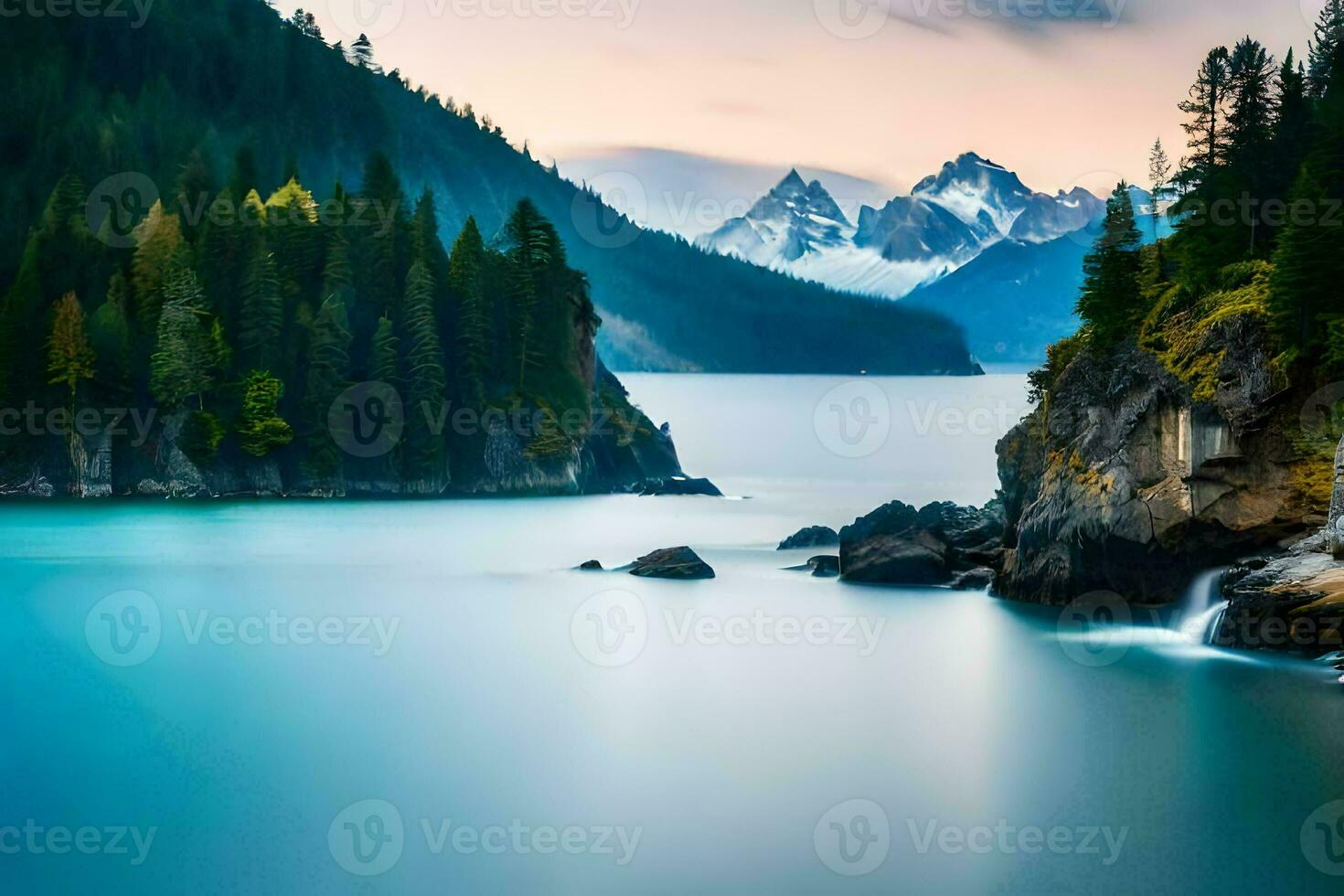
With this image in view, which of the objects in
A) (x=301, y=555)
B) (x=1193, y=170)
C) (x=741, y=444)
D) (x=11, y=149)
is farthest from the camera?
(x=741, y=444)

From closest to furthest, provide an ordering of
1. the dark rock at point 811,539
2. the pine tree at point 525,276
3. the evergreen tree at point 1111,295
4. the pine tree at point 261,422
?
the evergreen tree at point 1111,295 < the dark rock at point 811,539 < the pine tree at point 261,422 < the pine tree at point 525,276

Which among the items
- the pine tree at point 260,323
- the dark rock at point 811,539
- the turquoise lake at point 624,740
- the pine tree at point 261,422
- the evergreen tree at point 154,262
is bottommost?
the turquoise lake at point 624,740

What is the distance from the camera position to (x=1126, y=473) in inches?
1706

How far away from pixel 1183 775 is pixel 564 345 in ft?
237

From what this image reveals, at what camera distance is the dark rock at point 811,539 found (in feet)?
214

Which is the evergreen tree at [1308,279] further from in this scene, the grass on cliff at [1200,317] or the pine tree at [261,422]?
the pine tree at [261,422]

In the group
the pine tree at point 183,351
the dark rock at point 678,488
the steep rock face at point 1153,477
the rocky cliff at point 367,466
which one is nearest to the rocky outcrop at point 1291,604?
the steep rock face at point 1153,477

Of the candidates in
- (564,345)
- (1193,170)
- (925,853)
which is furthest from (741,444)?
(925,853)

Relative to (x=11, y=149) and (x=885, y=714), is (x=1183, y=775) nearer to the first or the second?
(x=885, y=714)

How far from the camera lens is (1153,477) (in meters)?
43.0

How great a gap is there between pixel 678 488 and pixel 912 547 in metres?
43.1

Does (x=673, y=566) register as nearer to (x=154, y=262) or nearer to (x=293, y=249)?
Answer: (x=293, y=249)

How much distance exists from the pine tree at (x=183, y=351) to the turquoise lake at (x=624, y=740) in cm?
2670

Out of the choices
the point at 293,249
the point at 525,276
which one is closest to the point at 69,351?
the point at 293,249
